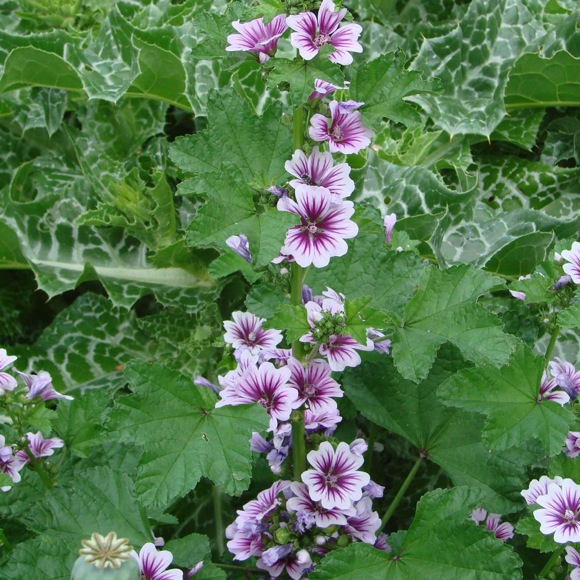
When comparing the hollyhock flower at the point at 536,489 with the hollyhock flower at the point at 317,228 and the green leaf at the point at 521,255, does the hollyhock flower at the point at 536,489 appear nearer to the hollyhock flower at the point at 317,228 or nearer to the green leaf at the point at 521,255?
the hollyhock flower at the point at 317,228

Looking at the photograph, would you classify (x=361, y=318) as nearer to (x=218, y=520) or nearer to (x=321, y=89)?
(x=321, y=89)

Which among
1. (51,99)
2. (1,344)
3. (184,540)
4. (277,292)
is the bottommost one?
(1,344)

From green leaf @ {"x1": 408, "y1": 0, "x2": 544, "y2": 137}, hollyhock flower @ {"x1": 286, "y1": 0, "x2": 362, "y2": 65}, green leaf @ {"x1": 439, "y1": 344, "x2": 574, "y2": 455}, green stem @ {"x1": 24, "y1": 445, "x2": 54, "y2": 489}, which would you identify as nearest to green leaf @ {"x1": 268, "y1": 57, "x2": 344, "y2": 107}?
hollyhock flower @ {"x1": 286, "y1": 0, "x2": 362, "y2": 65}

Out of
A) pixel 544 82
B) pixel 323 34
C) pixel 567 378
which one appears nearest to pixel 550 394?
pixel 567 378

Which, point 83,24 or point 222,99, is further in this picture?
point 83,24

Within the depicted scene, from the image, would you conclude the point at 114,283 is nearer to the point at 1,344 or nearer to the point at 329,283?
the point at 1,344

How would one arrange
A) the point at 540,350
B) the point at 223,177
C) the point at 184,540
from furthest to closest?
the point at 540,350, the point at 184,540, the point at 223,177

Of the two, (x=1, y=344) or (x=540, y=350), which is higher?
(x=540, y=350)

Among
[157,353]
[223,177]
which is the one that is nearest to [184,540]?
[223,177]

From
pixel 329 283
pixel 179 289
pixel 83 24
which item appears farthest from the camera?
pixel 83 24
